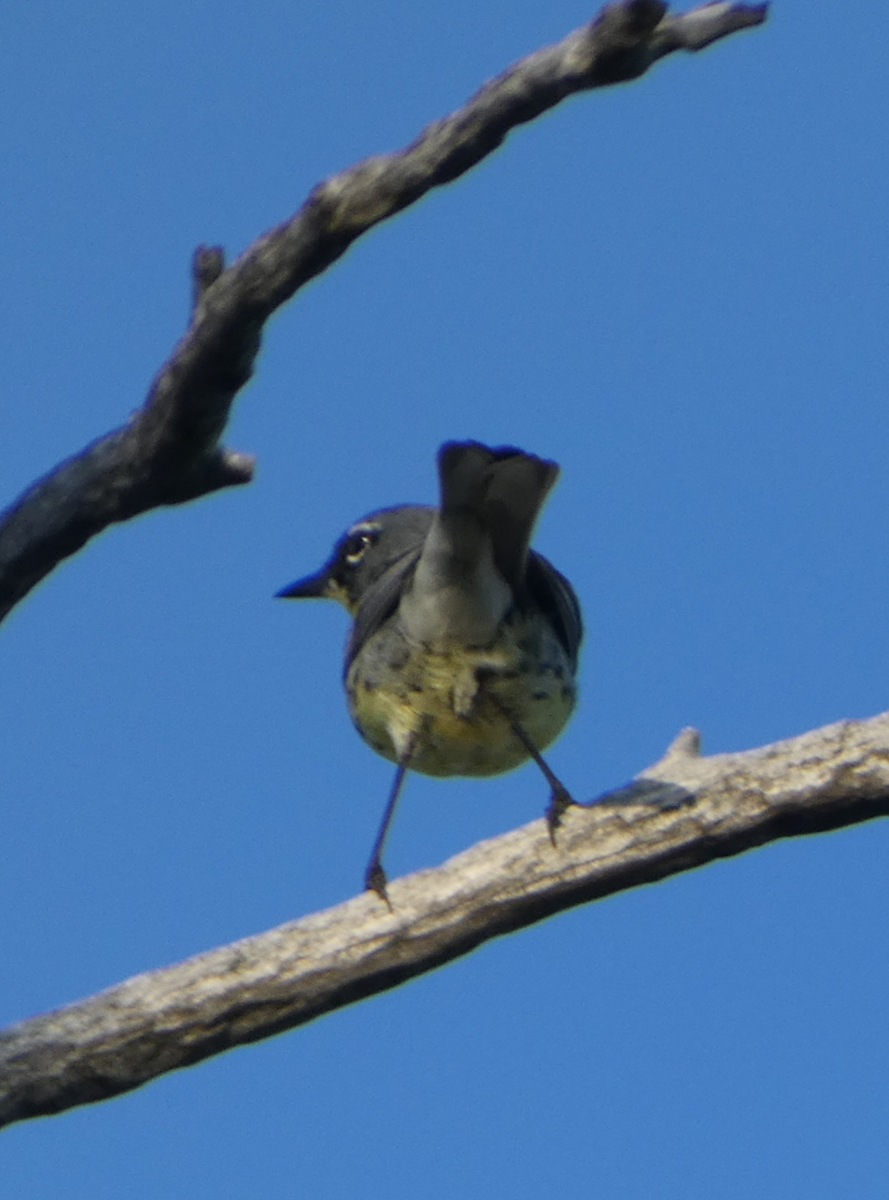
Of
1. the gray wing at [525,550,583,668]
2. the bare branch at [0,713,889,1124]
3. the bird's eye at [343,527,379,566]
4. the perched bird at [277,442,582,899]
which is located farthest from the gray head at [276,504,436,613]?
the bare branch at [0,713,889,1124]

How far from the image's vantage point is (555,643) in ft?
22.5

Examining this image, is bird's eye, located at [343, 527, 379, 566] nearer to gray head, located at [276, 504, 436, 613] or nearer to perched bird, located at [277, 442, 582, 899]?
gray head, located at [276, 504, 436, 613]

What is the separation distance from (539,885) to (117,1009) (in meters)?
A: 1.38

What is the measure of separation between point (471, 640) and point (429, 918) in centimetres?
125

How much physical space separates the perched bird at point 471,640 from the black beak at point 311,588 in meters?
1.22

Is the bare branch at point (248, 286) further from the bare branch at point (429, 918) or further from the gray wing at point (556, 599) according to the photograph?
the gray wing at point (556, 599)

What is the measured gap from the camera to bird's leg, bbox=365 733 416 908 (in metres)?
5.94

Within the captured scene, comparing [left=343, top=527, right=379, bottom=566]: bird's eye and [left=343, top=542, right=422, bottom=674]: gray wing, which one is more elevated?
[left=343, top=527, right=379, bottom=566]: bird's eye

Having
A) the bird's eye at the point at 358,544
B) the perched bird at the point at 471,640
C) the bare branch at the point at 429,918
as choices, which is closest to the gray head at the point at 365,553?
→ the bird's eye at the point at 358,544

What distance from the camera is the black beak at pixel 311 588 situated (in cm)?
903

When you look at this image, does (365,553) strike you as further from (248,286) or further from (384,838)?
(248,286)

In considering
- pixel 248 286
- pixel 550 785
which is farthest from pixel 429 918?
pixel 248 286

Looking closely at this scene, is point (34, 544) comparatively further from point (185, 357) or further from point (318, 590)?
point (318, 590)

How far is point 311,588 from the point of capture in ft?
29.7
